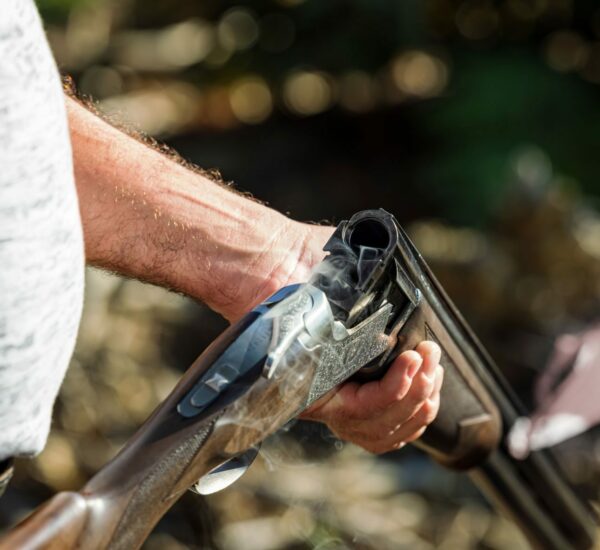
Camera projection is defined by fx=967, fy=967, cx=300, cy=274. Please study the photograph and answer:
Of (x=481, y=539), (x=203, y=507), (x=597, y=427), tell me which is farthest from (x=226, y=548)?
(x=597, y=427)

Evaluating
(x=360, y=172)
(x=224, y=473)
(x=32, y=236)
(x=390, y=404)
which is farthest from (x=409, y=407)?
(x=360, y=172)

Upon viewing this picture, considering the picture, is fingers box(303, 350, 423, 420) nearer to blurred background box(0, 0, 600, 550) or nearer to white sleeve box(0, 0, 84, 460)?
white sleeve box(0, 0, 84, 460)

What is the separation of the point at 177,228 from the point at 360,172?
234 centimetres

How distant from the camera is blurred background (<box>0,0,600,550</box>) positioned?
2289mm

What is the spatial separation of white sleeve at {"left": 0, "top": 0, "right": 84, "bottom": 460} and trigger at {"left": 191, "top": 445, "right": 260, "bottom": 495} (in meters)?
0.16

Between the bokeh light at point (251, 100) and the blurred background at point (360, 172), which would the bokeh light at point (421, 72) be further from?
the bokeh light at point (251, 100)

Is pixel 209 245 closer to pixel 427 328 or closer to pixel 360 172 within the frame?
pixel 427 328

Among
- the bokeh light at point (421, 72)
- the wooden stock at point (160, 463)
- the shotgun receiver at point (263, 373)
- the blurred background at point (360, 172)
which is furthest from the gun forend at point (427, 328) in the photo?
the bokeh light at point (421, 72)

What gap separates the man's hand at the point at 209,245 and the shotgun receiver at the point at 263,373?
57mm

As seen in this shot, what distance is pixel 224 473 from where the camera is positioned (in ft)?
3.04

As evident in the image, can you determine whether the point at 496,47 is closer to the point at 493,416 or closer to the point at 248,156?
the point at 248,156

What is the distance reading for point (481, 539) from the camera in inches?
89.0

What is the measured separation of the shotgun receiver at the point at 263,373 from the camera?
31.2 inches

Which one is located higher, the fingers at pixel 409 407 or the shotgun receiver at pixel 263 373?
the shotgun receiver at pixel 263 373
